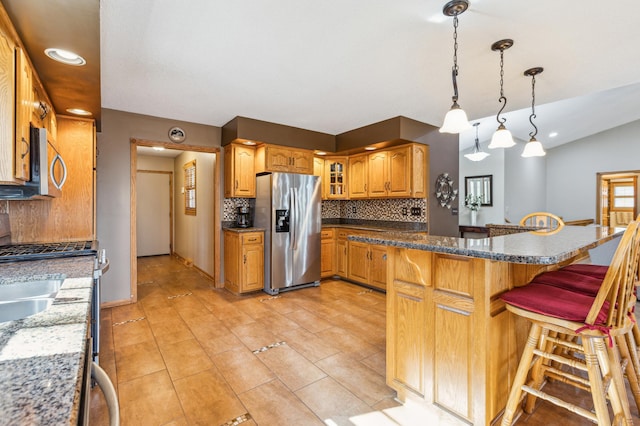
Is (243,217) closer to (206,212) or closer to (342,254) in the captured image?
(206,212)

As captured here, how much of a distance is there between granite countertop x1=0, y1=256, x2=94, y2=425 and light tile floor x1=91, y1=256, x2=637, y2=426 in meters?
1.18

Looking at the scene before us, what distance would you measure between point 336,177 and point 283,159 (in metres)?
1.14

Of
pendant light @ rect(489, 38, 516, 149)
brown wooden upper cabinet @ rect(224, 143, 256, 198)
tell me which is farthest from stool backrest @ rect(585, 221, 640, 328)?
brown wooden upper cabinet @ rect(224, 143, 256, 198)

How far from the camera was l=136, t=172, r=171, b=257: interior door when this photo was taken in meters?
6.72

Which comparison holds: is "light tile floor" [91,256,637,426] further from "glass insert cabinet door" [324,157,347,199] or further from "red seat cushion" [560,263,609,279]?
"glass insert cabinet door" [324,157,347,199]

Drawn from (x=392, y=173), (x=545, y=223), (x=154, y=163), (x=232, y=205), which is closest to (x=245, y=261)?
(x=232, y=205)

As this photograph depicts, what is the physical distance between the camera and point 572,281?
174 centimetres

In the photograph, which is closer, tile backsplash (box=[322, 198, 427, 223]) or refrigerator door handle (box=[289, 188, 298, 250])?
refrigerator door handle (box=[289, 188, 298, 250])

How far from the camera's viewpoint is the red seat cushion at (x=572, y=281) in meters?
1.63

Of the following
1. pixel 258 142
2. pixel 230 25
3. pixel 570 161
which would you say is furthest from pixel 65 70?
pixel 570 161

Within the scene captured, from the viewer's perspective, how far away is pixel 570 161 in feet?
27.1

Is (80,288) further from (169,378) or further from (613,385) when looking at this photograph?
(613,385)

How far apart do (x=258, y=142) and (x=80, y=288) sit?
3.26m

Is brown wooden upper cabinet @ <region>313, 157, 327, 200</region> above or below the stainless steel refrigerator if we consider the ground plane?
above
